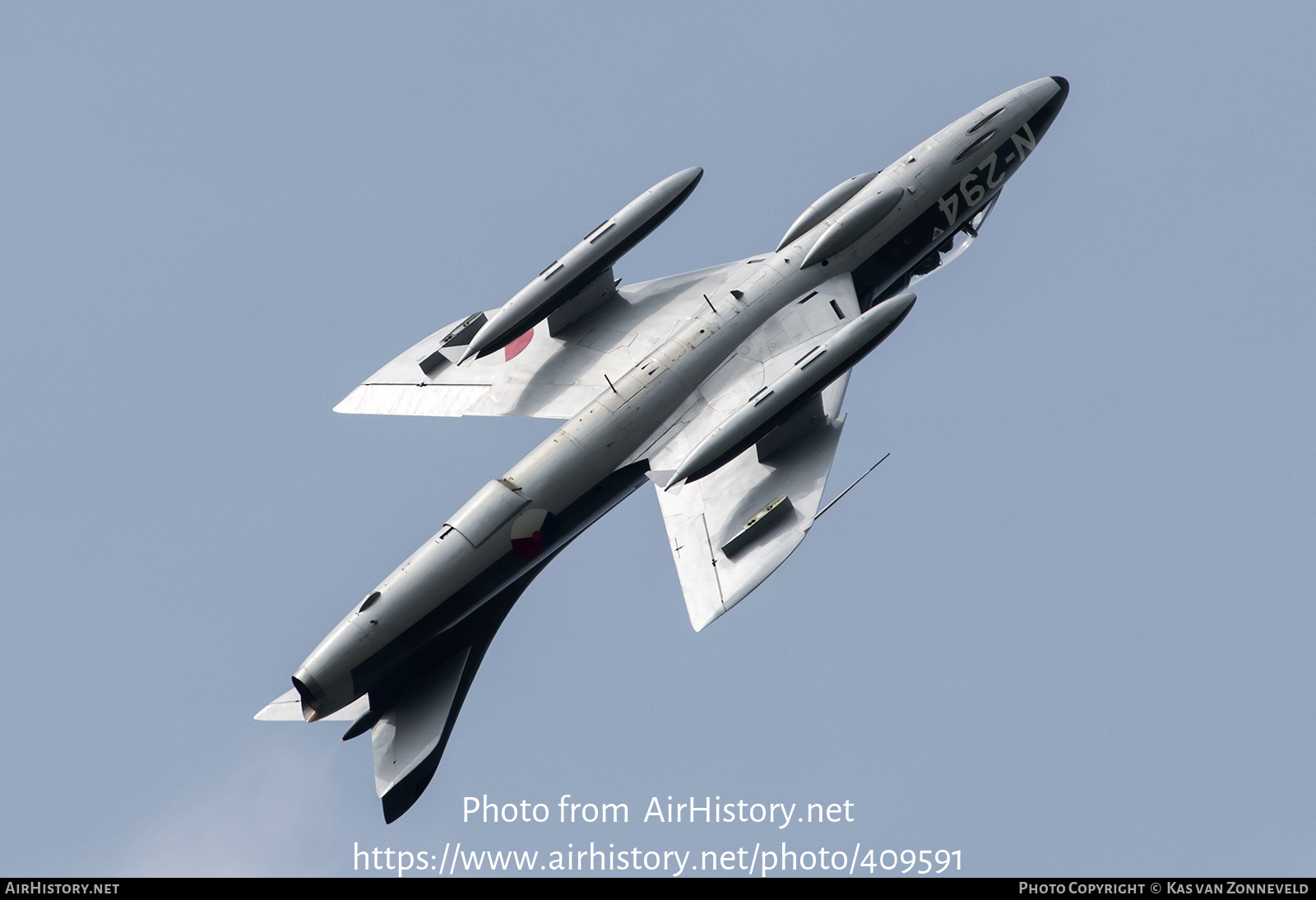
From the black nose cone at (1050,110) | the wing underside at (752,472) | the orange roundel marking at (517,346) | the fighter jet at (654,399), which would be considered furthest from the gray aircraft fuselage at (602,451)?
the orange roundel marking at (517,346)

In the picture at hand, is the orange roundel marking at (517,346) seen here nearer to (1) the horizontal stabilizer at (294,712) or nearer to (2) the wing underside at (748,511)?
(2) the wing underside at (748,511)

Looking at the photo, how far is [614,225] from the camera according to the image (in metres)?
40.8

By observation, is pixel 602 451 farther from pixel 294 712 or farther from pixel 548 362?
pixel 294 712

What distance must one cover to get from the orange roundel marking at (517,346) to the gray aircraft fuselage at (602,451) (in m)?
3.96

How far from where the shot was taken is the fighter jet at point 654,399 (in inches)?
1417

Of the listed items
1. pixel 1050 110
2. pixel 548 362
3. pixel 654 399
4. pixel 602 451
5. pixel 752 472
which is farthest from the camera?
pixel 1050 110

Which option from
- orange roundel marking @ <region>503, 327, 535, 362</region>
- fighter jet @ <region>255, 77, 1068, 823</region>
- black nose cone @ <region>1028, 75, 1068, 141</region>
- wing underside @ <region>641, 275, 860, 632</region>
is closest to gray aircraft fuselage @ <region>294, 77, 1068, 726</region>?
fighter jet @ <region>255, 77, 1068, 823</region>

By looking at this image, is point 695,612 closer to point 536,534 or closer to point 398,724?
point 536,534

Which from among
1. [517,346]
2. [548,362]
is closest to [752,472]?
[548,362]

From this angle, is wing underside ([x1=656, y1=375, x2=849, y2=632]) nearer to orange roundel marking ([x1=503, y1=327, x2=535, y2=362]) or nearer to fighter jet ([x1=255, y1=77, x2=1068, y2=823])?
fighter jet ([x1=255, y1=77, x2=1068, y2=823])

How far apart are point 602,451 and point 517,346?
547cm

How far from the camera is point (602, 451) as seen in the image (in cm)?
3744

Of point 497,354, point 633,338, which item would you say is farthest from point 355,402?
point 633,338

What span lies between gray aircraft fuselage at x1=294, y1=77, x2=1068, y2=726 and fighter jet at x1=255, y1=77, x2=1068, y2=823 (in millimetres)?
45
